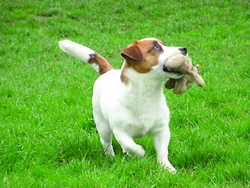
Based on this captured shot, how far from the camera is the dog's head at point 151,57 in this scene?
4.86 metres

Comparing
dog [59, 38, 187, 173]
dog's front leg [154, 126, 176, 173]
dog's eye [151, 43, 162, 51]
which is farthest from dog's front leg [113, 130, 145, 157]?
dog's eye [151, 43, 162, 51]

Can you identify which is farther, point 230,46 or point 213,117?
point 230,46

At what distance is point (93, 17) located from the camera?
17.6 metres

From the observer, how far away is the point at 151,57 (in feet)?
16.2

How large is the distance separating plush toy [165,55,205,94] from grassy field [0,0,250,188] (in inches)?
26.9

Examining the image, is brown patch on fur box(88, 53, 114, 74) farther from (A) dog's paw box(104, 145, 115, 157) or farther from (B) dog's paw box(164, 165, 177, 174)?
(B) dog's paw box(164, 165, 177, 174)

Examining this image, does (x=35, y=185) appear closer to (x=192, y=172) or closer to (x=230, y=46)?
(x=192, y=172)

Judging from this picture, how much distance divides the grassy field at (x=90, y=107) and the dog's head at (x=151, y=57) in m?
0.85

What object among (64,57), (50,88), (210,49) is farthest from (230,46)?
(50,88)

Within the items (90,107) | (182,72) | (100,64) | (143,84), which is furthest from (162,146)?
(90,107)

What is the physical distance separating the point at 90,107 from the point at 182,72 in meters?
2.84

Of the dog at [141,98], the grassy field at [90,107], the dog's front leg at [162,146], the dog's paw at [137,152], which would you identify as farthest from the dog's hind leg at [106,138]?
the dog's front leg at [162,146]

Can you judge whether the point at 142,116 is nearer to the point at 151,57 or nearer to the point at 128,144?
the point at 128,144

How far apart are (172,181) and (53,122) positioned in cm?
272
